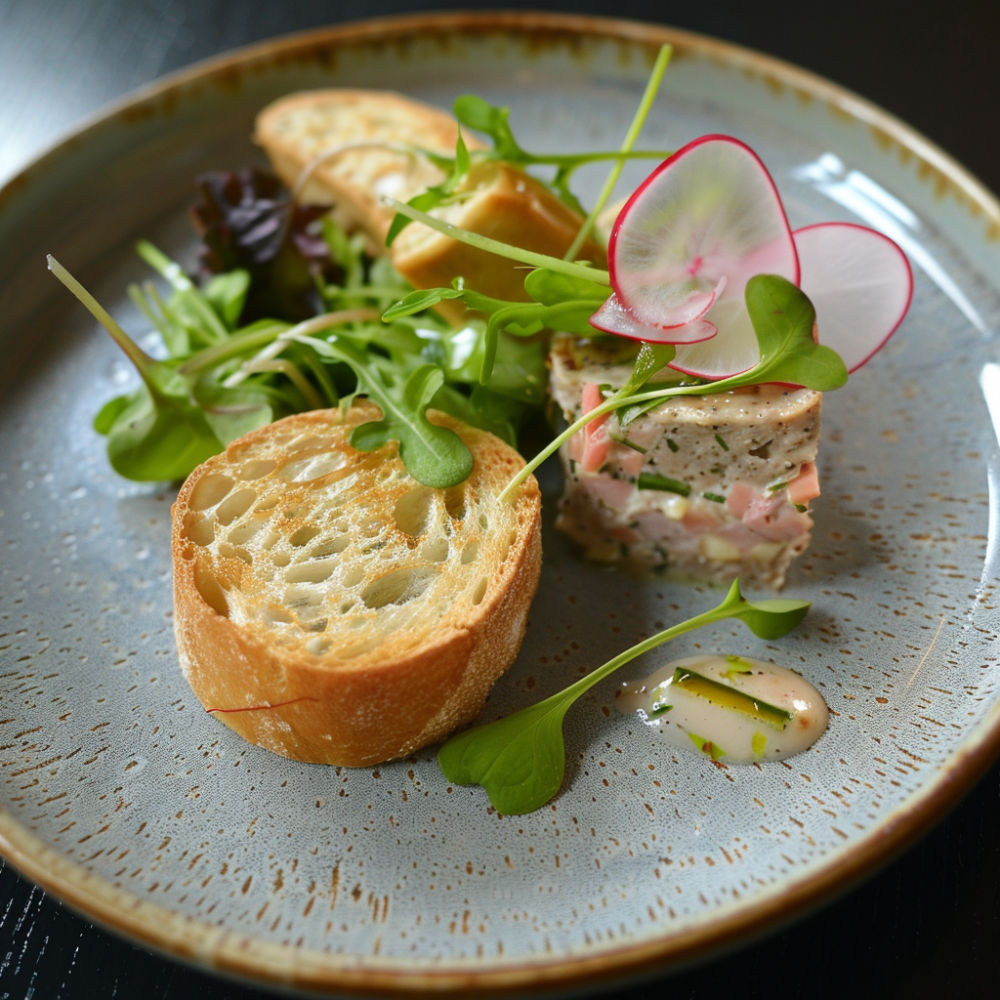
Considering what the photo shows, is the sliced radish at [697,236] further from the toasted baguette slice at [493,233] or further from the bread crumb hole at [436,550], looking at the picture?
the bread crumb hole at [436,550]

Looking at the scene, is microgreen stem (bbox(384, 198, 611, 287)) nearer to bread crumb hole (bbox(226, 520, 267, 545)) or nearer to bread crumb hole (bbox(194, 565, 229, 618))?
bread crumb hole (bbox(226, 520, 267, 545))

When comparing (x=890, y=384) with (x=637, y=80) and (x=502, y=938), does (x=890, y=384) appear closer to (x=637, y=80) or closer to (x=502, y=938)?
(x=637, y=80)

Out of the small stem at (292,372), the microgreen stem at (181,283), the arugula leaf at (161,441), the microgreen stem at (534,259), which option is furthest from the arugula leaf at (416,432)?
the microgreen stem at (181,283)

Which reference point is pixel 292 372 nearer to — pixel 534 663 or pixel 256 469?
pixel 256 469

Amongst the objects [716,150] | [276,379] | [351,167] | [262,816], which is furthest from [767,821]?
[351,167]

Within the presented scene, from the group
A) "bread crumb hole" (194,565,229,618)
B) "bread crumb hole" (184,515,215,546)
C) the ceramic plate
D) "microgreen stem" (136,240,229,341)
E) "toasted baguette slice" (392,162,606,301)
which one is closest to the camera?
the ceramic plate

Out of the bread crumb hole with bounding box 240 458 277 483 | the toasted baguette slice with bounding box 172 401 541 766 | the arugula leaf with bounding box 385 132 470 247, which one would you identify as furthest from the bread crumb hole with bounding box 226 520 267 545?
the arugula leaf with bounding box 385 132 470 247

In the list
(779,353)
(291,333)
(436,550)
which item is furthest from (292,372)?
(779,353)

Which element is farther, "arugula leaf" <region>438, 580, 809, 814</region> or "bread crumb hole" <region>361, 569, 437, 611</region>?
"bread crumb hole" <region>361, 569, 437, 611</region>
